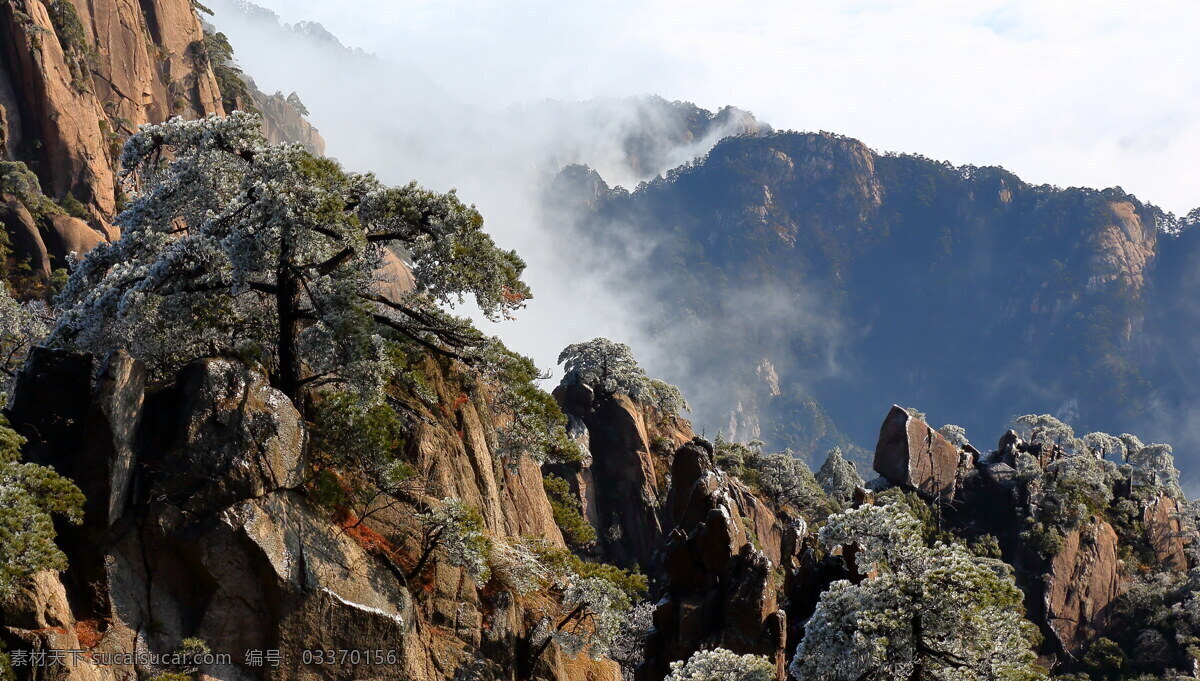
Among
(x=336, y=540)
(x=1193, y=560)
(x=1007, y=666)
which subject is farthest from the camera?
(x=1193, y=560)

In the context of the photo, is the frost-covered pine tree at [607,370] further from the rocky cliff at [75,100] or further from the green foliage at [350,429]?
the green foliage at [350,429]

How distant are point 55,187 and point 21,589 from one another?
201ft

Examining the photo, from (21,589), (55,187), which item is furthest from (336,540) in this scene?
(55,187)

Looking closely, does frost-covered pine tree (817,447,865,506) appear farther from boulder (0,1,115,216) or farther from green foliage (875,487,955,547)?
boulder (0,1,115,216)

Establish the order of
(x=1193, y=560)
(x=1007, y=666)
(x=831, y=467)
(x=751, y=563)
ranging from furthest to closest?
1. (x=831, y=467)
2. (x=1193, y=560)
3. (x=751, y=563)
4. (x=1007, y=666)

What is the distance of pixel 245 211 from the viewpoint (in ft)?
70.6

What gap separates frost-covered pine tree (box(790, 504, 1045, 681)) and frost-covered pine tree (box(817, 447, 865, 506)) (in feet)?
228

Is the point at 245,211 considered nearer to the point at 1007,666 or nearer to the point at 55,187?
the point at 1007,666

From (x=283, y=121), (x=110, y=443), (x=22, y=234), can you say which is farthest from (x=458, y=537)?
(x=283, y=121)

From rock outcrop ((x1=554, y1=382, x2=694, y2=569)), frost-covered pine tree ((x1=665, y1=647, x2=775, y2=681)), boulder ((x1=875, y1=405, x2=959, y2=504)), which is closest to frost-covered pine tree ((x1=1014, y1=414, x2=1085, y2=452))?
boulder ((x1=875, y1=405, x2=959, y2=504))

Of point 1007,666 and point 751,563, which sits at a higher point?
point 751,563

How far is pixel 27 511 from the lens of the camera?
16.7 meters

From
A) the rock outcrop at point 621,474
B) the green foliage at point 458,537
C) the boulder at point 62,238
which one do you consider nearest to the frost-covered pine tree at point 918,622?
the green foliage at point 458,537

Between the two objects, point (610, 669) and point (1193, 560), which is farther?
point (1193, 560)
